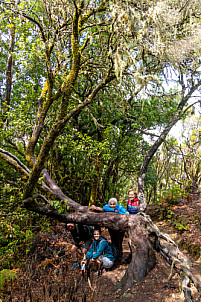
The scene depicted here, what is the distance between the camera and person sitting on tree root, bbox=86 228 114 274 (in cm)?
397

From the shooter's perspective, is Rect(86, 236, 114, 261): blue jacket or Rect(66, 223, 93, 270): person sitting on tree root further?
Rect(66, 223, 93, 270): person sitting on tree root

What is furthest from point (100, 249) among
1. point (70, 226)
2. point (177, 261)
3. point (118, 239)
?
point (177, 261)

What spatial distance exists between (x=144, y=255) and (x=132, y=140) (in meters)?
6.95

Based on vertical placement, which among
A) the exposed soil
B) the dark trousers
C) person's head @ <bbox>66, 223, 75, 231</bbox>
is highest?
person's head @ <bbox>66, 223, 75, 231</bbox>

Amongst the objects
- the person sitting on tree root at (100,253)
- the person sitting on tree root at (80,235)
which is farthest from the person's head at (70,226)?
the person sitting on tree root at (100,253)

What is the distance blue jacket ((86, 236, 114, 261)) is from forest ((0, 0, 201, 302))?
29cm

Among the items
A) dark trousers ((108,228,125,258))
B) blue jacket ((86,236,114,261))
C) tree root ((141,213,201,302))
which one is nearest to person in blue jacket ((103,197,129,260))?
dark trousers ((108,228,125,258))

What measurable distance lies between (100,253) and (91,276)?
16.4 inches

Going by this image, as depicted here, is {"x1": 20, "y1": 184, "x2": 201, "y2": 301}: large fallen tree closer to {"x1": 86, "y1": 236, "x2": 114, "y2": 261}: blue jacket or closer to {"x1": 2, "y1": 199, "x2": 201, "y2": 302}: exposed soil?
{"x1": 2, "y1": 199, "x2": 201, "y2": 302}: exposed soil

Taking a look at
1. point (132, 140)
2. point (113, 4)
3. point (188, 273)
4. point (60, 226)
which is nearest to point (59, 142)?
point (60, 226)

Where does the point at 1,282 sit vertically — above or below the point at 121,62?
below

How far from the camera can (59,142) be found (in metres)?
7.54

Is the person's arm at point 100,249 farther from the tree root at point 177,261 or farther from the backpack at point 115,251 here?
the tree root at point 177,261

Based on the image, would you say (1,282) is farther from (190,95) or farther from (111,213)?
(190,95)
